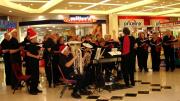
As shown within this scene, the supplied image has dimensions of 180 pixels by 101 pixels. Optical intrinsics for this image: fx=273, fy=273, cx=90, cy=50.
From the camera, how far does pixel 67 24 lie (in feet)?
60.0

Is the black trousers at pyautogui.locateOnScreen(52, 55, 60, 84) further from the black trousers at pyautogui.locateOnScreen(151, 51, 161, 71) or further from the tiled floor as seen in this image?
the black trousers at pyautogui.locateOnScreen(151, 51, 161, 71)

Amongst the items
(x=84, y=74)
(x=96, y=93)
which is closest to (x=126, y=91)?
(x=96, y=93)

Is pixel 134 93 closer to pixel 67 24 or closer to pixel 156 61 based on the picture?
pixel 156 61

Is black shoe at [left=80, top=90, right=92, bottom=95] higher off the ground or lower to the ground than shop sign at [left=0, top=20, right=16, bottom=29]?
lower

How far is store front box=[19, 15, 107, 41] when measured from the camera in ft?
59.0

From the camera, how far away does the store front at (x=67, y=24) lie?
59.0 feet

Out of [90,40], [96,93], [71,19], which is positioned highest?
[71,19]

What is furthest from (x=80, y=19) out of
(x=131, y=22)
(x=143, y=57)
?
(x=143, y=57)

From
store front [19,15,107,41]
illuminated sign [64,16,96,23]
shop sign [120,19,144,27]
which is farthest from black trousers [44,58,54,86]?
shop sign [120,19,144,27]

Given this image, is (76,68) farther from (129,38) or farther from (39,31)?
(39,31)

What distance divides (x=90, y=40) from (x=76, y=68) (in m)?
1.95

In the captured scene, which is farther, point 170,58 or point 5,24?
Answer: point 5,24

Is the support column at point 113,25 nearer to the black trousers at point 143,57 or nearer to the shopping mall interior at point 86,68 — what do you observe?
the shopping mall interior at point 86,68

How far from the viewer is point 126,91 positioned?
602 cm
